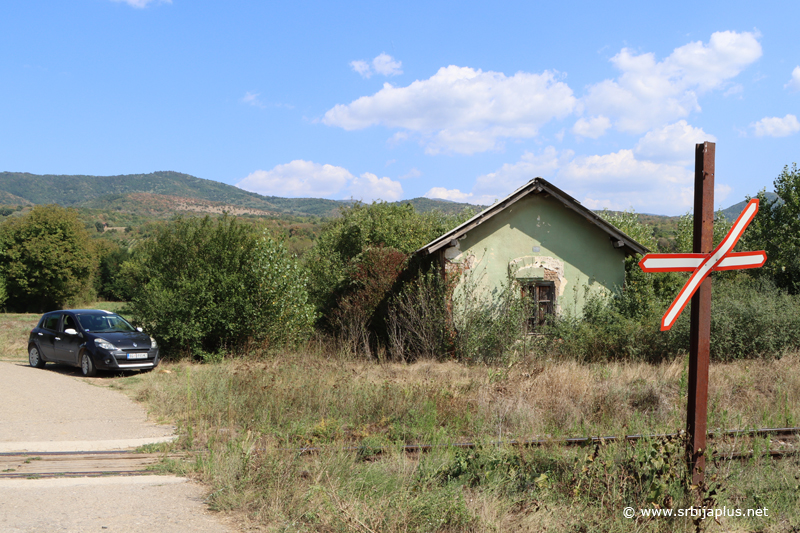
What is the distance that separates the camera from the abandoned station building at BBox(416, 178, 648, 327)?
51.1ft

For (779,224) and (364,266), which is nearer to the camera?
(364,266)

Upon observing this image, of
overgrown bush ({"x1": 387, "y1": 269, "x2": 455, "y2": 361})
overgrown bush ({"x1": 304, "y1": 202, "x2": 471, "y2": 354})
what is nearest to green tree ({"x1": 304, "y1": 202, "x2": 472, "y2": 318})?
overgrown bush ({"x1": 304, "y1": 202, "x2": 471, "y2": 354})

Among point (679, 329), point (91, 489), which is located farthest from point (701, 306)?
point (679, 329)

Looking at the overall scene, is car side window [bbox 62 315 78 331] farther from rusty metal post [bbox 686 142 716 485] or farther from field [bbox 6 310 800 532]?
rusty metal post [bbox 686 142 716 485]

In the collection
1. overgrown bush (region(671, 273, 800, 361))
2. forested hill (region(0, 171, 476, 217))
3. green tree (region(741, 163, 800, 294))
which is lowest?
overgrown bush (region(671, 273, 800, 361))

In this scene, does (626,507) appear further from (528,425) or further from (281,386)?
(281,386)

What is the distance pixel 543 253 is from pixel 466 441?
387 inches

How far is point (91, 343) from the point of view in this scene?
44.3 ft

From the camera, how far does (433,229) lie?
22.3 m

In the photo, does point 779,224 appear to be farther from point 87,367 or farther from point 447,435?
point 87,367

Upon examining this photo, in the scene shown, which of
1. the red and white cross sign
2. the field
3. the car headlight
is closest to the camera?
the red and white cross sign

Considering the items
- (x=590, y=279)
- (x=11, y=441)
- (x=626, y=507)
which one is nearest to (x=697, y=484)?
(x=626, y=507)

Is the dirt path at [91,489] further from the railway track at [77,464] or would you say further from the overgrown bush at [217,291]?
the overgrown bush at [217,291]

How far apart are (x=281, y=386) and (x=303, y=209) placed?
166132mm
